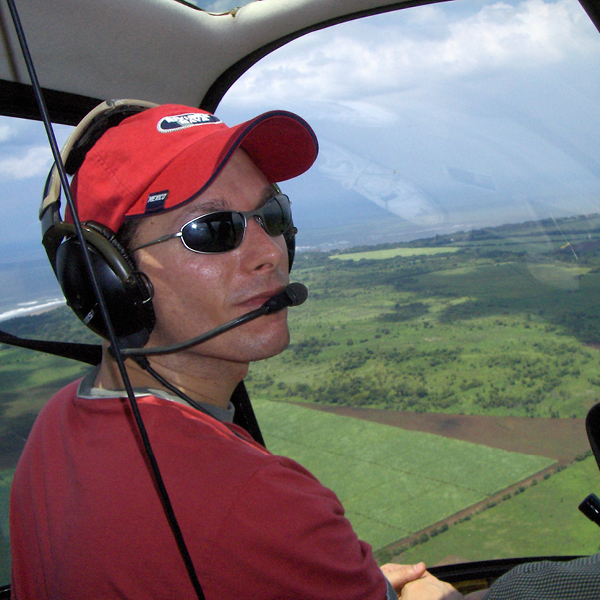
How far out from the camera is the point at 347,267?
2328 mm

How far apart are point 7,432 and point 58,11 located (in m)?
1.18

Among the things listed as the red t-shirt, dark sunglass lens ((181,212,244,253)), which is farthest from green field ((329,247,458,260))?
the red t-shirt

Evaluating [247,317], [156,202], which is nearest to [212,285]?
[247,317]

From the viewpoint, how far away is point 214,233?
45.5 inches

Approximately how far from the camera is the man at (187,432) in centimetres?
84

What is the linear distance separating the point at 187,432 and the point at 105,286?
332mm

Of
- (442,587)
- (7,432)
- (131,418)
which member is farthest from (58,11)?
(442,587)

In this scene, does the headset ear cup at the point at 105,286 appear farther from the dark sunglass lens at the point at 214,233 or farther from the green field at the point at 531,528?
the green field at the point at 531,528

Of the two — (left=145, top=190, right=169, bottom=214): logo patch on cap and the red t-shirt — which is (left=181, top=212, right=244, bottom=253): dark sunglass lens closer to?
(left=145, top=190, right=169, bottom=214): logo patch on cap

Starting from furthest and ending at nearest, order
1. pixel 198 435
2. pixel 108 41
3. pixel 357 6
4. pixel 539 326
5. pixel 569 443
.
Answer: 1. pixel 539 326
2. pixel 569 443
3. pixel 357 6
4. pixel 108 41
5. pixel 198 435

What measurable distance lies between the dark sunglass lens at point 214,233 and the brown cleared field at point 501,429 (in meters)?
1.24

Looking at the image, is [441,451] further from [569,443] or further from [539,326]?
[539,326]

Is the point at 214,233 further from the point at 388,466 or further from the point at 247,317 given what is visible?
the point at 388,466

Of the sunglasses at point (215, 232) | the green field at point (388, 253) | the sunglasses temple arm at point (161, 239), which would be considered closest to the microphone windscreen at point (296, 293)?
the sunglasses at point (215, 232)
